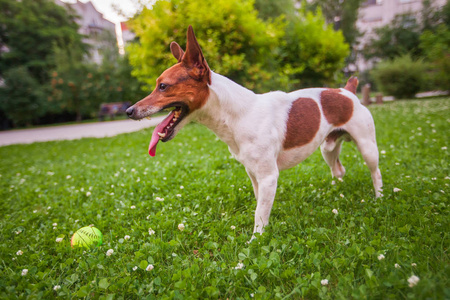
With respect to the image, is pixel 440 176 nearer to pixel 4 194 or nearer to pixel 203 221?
pixel 203 221

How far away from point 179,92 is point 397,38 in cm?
4320

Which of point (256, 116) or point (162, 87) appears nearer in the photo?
point (162, 87)

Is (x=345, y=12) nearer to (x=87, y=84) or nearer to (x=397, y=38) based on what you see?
(x=397, y=38)

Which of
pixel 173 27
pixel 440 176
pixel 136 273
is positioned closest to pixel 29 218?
pixel 136 273

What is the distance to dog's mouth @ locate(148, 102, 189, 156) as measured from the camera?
229cm

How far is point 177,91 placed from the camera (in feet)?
7.39

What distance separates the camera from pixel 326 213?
285 cm

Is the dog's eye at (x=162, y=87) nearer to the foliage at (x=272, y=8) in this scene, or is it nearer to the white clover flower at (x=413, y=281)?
the white clover flower at (x=413, y=281)

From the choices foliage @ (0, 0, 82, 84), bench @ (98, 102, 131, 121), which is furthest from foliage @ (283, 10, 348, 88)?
foliage @ (0, 0, 82, 84)

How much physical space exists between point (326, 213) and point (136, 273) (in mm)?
2031

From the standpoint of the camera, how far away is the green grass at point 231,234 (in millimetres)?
1888

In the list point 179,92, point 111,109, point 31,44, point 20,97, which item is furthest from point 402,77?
point 31,44

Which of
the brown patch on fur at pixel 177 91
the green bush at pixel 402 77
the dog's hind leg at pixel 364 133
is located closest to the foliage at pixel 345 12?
the green bush at pixel 402 77

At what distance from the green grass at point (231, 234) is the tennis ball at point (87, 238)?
8 centimetres
